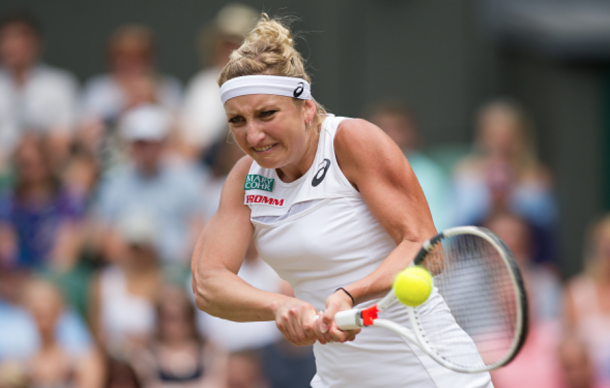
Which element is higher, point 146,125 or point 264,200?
point 264,200

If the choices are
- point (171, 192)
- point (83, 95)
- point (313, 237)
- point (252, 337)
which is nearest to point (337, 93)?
point (83, 95)

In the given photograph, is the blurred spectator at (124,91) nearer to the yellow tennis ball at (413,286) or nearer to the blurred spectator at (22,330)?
the blurred spectator at (22,330)

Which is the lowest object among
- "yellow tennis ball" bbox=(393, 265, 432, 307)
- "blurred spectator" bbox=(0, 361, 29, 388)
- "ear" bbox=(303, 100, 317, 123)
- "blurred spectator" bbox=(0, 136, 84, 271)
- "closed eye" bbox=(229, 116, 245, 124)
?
"blurred spectator" bbox=(0, 361, 29, 388)

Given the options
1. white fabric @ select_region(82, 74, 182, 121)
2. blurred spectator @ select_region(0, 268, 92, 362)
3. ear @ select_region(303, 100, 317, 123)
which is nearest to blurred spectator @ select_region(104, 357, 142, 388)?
blurred spectator @ select_region(0, 268, 92, 362)

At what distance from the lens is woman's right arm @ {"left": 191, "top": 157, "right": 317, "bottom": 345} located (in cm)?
312

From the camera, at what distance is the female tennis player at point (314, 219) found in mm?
3262

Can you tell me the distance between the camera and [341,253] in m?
3.35

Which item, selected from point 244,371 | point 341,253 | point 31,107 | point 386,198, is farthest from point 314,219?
point 31,107

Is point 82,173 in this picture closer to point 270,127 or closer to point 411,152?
point 411,152

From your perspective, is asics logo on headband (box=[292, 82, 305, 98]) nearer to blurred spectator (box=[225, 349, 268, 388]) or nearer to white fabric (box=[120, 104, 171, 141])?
blurred spectator (box=[225, 349, 268, 388])

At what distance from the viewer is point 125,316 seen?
21.0 ft

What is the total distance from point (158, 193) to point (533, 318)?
110 inches

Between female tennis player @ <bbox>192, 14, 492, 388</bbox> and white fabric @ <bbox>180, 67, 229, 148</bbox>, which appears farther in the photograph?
white fabric @ <bbox>180, 67, 229, 148</bbox>

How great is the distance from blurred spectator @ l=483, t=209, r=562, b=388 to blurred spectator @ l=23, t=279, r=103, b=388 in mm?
2571
